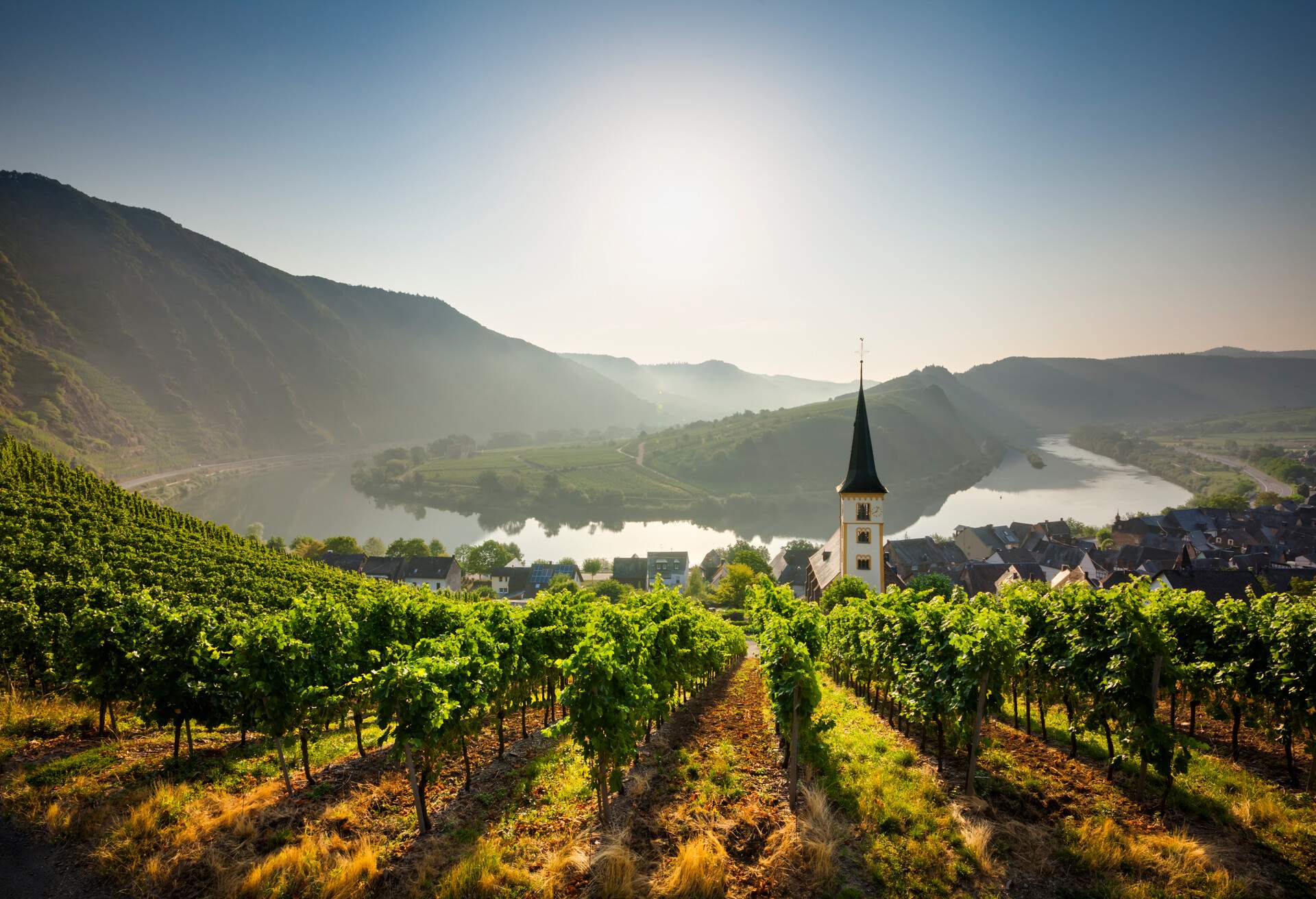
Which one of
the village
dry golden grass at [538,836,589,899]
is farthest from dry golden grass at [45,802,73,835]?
the village

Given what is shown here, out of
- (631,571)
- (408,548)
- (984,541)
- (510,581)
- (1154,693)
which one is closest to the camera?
(1154,693)

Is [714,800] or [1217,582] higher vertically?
[714,800]

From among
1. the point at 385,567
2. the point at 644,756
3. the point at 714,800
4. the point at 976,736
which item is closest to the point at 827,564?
the point at 644,756

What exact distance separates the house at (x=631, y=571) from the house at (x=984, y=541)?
55.2m

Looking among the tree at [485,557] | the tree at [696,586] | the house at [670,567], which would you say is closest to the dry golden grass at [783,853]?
the tree at [696,586]

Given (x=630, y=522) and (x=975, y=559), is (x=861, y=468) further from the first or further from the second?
(x=630, y=522)

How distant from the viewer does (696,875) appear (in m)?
8.52

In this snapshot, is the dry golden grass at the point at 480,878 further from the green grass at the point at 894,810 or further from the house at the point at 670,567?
the house at the point at 670,567

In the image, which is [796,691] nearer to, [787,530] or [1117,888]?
[1117,888]

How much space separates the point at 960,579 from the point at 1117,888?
71197mm

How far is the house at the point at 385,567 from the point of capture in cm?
7812

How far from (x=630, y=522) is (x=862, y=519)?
4101 inches

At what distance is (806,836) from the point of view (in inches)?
376

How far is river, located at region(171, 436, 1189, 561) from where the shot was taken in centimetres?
12288
